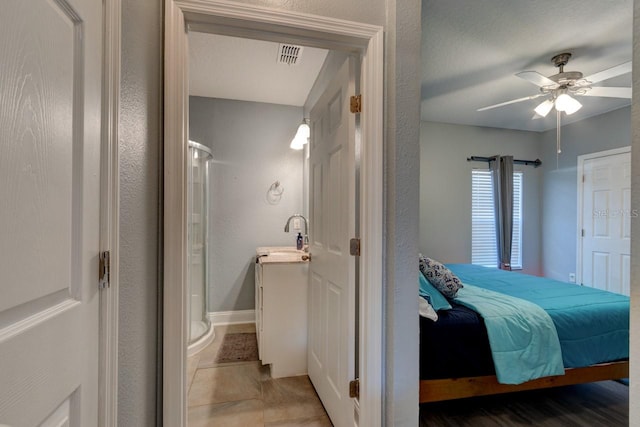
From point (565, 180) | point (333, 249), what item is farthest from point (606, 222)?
point (333, 249)

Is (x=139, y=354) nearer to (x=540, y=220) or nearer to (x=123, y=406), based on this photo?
(x=123, y=406)

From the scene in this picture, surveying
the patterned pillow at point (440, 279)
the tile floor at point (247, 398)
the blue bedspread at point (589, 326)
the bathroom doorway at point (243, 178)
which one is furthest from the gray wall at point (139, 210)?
the blue bedspread at point (589, 326)

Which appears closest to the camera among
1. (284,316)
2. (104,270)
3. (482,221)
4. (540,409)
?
(104,270)

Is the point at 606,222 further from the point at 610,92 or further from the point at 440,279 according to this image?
the point at 440,279

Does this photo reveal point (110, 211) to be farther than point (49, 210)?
Yes

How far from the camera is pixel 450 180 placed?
13.9ft

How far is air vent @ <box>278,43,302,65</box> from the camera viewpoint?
2.20 m

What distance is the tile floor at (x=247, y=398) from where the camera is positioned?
5.56ft

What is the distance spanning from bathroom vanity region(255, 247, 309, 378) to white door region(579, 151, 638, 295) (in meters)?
4.00

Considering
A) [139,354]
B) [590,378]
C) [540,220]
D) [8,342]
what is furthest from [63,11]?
[540,220]

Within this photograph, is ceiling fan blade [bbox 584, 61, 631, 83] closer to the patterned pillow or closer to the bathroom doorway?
the patterned pillow

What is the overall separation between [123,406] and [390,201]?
1.20 metres

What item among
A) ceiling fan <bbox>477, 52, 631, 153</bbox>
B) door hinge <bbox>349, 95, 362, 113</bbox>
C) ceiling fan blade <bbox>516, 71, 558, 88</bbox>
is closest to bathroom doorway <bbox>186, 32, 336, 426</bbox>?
door hinge <bbox>349, 95, 362, 113</bbox>

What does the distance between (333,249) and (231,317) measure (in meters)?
2.20
